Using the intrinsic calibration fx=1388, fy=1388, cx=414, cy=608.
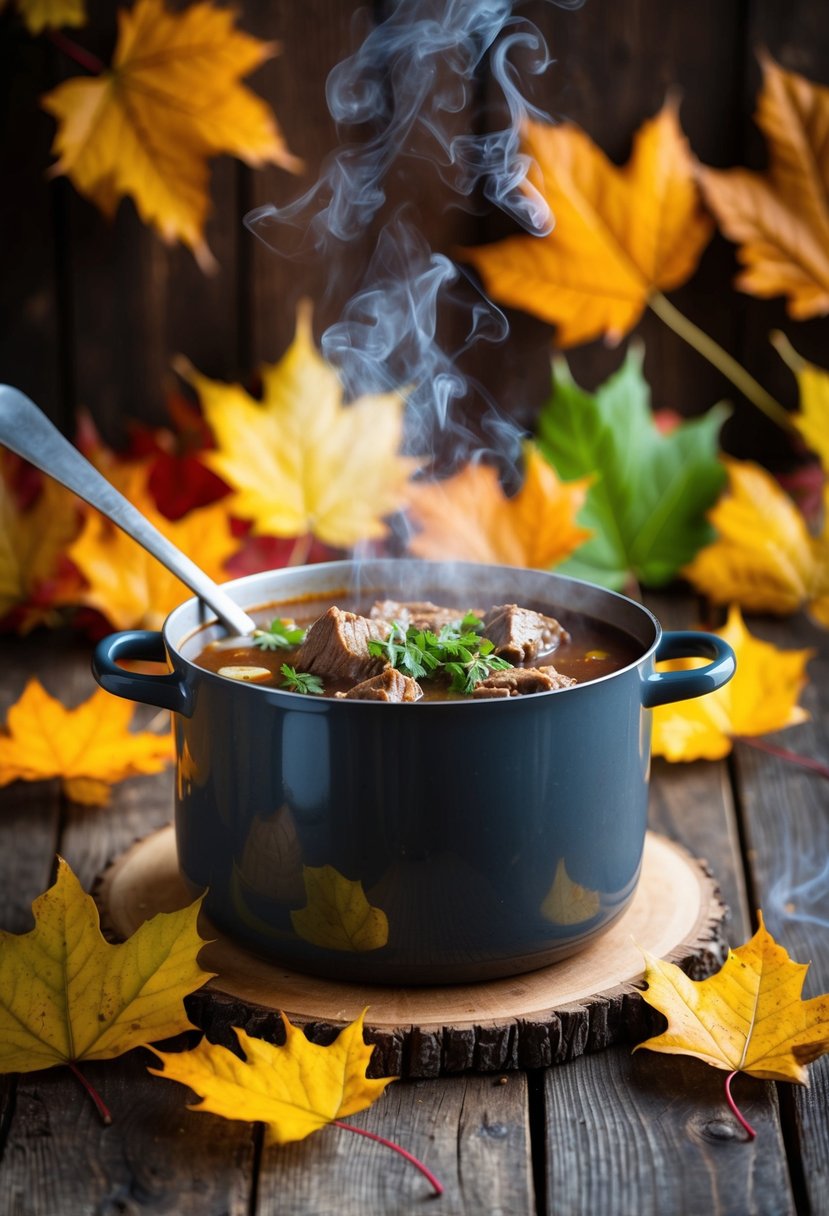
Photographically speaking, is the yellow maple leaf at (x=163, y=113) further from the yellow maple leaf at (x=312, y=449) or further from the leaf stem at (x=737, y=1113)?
the leaf stem at (x=737, y=1113)

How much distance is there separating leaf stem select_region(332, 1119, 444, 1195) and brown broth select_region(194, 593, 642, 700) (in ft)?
1.17

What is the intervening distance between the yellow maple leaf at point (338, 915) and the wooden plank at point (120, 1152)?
162mm

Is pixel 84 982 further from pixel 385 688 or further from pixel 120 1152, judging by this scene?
pixel 385 688

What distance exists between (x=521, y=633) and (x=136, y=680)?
1.17 ft

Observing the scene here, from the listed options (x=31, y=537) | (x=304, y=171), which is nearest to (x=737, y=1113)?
(x=31, y=537)

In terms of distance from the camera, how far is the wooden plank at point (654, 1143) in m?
1.01

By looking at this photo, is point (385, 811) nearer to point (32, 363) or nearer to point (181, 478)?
point (181, 478)

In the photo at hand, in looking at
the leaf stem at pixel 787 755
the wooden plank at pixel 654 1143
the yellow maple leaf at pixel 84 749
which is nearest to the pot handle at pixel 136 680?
the yellow maple leaf at pixel 84 749

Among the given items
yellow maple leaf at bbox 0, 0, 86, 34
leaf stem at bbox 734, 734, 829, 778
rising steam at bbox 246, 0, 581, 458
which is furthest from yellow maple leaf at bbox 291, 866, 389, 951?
yellow maple leaf at bbox 0, 0, 86, 34

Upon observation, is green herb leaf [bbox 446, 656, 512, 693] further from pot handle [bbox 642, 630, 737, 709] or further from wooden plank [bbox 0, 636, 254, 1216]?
wooden plank [bbox 0, 636, 254, 1216]

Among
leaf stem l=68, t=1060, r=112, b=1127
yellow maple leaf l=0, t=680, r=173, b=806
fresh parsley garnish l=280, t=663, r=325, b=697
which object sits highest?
fresh parsley garnish l=280, t=663, r=325, b=697

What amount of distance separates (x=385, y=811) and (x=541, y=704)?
15 cm

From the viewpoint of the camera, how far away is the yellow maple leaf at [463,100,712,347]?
2094mm

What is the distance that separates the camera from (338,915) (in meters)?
1.13
